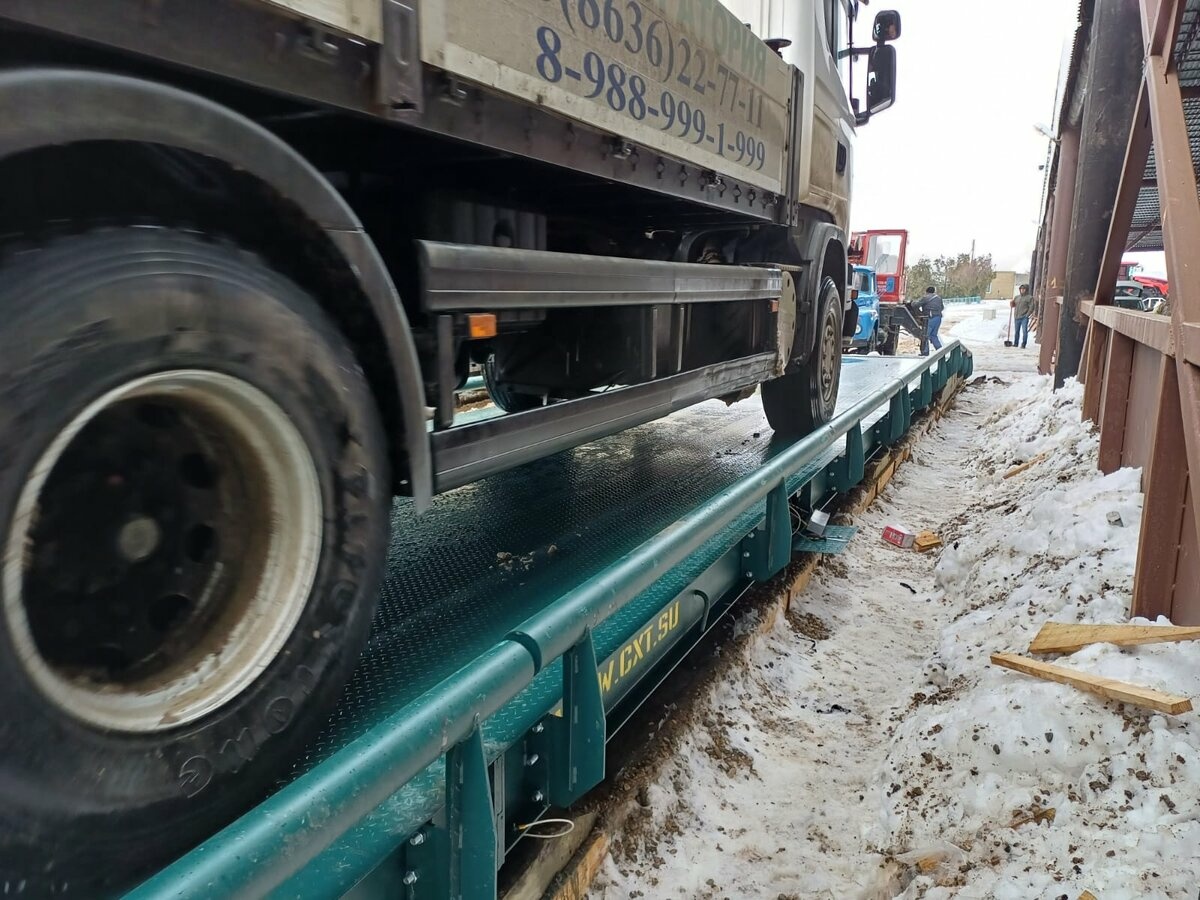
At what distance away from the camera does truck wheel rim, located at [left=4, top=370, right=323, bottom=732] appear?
127 centimetres

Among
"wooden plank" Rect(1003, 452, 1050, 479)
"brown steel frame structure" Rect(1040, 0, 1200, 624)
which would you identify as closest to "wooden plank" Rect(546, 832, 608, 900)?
"brown steel frame structure" Rect(1040, 0, 1200, 624)

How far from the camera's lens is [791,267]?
4.71 metres

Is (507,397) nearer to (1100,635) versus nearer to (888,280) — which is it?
(1100,635)

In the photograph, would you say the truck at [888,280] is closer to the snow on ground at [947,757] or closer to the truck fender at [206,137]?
the snow on ground at [947,757]

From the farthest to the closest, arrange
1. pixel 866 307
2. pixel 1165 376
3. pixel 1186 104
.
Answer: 1. pixel 866 307
2. pixel 1186 104
3. pixel 1165 376

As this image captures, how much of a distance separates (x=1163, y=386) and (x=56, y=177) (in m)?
3.44

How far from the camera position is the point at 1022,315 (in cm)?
1962

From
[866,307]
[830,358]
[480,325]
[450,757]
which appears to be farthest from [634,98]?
[866,307]

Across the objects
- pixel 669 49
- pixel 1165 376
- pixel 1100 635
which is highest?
pixel 669 49

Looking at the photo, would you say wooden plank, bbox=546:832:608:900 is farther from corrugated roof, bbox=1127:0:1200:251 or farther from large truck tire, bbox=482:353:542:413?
corrugated roof, bbox=1127:0:1200:251

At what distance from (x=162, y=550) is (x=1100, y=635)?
2825 millimetres

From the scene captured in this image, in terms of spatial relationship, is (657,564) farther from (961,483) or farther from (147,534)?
(961,483)

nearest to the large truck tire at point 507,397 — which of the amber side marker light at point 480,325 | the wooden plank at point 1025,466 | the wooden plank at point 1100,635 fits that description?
the amber side marker light at point 480,325

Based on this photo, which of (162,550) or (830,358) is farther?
(830,358)
